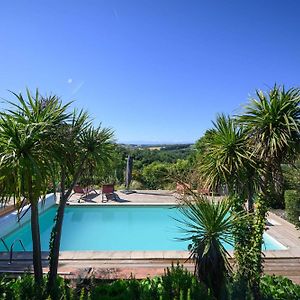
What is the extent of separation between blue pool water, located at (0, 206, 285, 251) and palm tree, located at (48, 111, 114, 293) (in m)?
5.83

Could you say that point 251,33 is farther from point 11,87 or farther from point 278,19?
point 11,87

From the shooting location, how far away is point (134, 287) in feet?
17.7

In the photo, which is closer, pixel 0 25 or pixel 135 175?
pixel 0 25

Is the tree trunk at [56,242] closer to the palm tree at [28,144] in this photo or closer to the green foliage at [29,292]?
the green foliage at [29,292]

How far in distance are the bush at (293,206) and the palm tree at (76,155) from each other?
28.6 feet

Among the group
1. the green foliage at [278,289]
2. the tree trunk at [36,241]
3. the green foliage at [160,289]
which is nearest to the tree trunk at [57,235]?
the tree trunk at [36,241]

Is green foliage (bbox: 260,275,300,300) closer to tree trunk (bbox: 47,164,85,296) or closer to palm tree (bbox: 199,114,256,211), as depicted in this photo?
palm tree (bbox: 199,114,256,211)

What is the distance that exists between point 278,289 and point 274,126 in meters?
3.37

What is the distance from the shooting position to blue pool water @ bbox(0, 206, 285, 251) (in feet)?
38.2

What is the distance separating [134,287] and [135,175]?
1705 centimetres

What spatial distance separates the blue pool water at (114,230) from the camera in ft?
38.2

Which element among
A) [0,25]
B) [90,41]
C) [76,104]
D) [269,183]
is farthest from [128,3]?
[269,183]

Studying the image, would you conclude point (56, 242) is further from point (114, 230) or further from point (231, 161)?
point (114, 230)

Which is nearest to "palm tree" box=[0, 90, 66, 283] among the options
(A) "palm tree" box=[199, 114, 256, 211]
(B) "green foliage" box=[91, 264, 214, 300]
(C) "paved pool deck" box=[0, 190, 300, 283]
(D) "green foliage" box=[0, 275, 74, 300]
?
(D) "green foliage" box=[0, 275, 74, 300]
